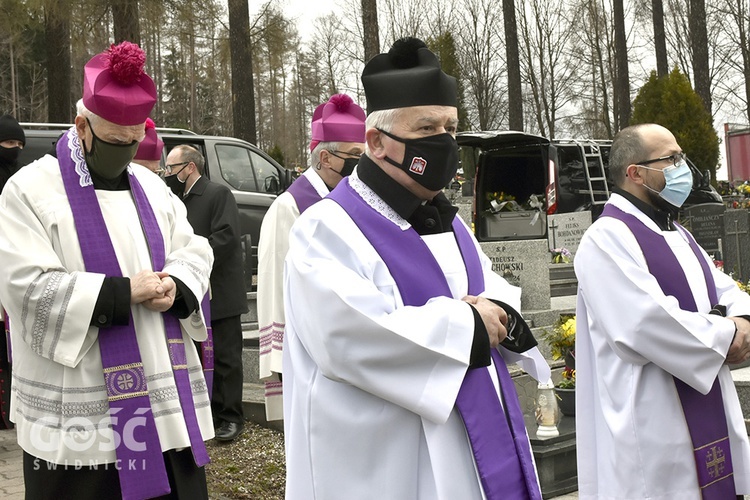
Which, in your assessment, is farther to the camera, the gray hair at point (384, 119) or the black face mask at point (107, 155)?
the black face mask at point (107, 155)

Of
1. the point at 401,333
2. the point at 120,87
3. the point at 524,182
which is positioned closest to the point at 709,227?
the point at 524,182

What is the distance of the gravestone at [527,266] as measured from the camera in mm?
9961

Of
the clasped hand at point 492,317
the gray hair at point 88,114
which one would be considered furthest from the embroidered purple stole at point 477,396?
the gray hair at point 88,114

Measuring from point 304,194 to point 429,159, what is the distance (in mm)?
2519

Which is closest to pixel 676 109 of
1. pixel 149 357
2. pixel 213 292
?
pixel 213 292

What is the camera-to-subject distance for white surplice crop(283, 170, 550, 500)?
103 inches

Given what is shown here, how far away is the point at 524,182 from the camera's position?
16.4 meters

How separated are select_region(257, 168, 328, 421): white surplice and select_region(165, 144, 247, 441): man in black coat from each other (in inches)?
57.1

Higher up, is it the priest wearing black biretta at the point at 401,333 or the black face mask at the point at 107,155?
the black face mask at the point at 107,155

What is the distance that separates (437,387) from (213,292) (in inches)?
179

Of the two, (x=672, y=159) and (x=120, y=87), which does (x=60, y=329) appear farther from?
(x=672, y=159)

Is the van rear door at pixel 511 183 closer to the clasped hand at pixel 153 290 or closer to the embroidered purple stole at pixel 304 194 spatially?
the embroidered purple stole at pixel 304 194

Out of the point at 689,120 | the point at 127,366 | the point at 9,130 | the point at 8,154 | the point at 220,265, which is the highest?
the point at 689,120

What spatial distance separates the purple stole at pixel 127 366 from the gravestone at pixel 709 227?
9086 millimetres
